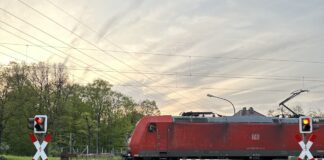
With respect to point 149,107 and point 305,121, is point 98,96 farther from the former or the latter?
point 305,121

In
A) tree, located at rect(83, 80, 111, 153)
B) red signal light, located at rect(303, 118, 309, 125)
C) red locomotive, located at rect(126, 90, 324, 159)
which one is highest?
tree, located at rect(83, 80, 111, 153)

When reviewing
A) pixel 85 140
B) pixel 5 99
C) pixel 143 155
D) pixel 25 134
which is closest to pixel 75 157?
pixel 25 134

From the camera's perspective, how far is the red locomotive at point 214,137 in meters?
31.1

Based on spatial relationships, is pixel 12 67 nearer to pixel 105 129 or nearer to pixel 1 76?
pixel 1 76

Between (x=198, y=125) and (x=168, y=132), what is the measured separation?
2310mm

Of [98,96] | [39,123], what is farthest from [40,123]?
[98,96]

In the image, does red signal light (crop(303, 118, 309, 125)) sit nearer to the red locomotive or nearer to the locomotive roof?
the red locomotive

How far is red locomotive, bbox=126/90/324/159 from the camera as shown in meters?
31.1

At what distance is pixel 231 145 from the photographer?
32344mm

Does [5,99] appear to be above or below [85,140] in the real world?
above

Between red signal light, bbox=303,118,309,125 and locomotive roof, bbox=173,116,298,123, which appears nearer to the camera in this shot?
red signal light, bbox=303,118,309,125

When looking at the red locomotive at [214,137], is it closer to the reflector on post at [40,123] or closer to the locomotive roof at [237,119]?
the locomotive roof at [237,119]

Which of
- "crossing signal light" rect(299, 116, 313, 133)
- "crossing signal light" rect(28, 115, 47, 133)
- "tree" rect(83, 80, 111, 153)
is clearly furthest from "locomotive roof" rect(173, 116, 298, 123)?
"tree" rect(83, 80, 111, 153)

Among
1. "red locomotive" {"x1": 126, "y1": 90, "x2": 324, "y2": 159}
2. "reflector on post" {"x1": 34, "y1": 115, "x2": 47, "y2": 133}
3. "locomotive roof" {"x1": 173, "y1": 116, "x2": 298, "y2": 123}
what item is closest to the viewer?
"reflector on post" {"x1": 34, "y1": 115, "x2": 47, "y2": 133}
